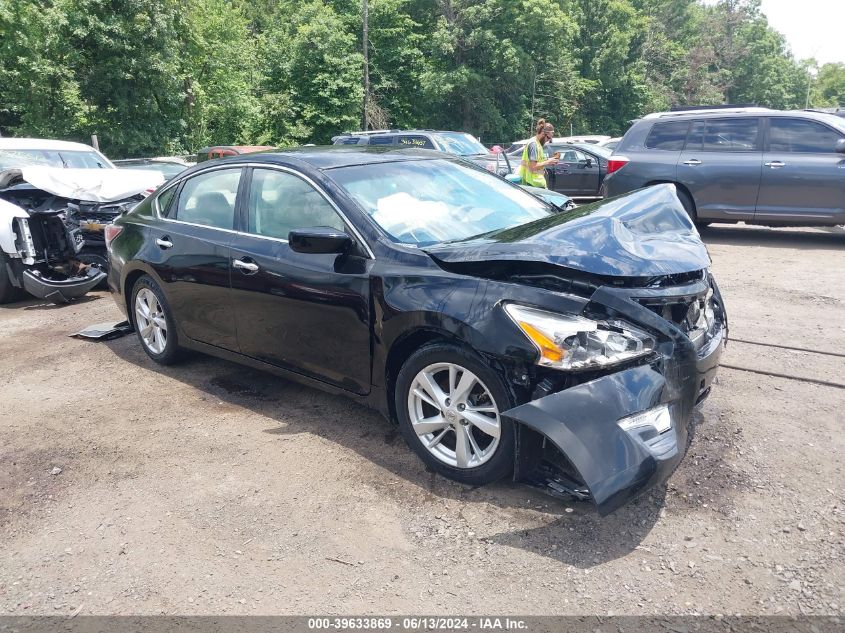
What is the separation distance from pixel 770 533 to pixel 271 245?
9.97 ft

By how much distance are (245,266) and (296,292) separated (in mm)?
499

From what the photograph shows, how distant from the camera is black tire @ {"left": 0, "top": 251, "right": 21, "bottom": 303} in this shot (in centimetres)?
743

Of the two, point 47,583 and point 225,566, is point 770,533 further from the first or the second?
point 47,583

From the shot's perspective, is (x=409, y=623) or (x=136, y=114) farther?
(x=136, y=114)

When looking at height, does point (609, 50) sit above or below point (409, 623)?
above

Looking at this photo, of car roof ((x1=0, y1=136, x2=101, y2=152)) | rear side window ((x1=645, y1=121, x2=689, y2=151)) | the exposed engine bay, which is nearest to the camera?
the exposed engine bay

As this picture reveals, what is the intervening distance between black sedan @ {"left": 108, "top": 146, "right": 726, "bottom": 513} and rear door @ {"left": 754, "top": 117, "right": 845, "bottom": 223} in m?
6.06

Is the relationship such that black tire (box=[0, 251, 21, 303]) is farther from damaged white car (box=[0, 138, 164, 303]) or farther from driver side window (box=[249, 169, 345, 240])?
driver side window (box=[249, 169, 345, 240])

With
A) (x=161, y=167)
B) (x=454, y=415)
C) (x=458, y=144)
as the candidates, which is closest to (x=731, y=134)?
(x=458, y=144)

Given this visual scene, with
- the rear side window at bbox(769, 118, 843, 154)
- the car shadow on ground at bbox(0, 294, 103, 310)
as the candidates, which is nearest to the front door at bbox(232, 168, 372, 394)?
the car shadow on ground at bbox(0, 294, 103, 310)

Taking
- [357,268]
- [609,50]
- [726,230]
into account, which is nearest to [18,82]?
[726,230]

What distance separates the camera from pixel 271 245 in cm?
424

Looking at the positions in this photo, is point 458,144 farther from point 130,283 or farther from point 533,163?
point 130,283

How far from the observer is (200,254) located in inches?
184
